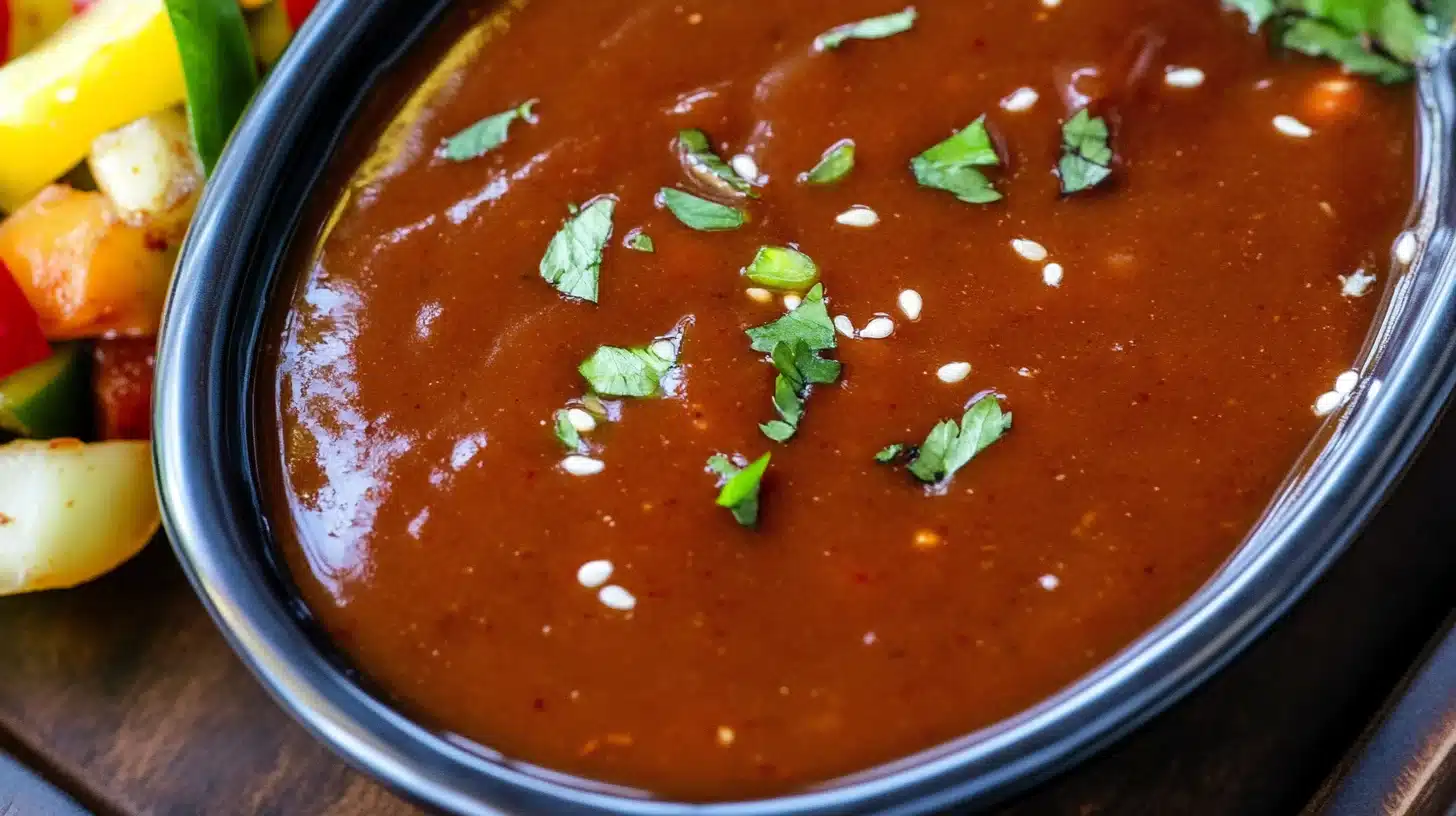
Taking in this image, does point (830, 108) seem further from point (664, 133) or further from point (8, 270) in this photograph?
point (8, 270)

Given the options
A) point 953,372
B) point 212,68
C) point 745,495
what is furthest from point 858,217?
point 212,68

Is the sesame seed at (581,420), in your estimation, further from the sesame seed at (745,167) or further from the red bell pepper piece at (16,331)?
the red bell pepper piece at (16,331)

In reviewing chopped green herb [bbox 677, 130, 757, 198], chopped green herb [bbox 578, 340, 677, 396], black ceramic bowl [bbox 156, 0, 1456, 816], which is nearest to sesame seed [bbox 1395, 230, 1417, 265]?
black ceramic bowl [bbox 156, 0, 1456, 816]

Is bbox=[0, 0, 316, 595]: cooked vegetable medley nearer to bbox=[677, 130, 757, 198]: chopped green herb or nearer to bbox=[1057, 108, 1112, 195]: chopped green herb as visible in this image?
bbox=[677, 130, 757, 198]: chopped green herb

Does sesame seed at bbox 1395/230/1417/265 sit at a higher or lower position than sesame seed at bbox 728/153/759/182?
lower

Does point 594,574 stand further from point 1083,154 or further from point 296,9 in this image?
point 296,9

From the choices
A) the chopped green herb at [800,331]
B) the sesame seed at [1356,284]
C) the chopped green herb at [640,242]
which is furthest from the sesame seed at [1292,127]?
the chopped green herb at [640,242]
